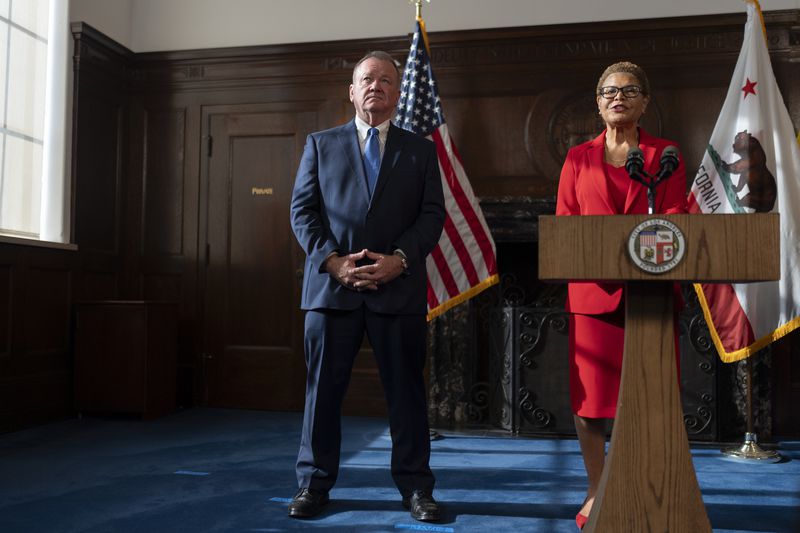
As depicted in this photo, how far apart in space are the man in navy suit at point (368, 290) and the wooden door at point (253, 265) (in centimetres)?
267

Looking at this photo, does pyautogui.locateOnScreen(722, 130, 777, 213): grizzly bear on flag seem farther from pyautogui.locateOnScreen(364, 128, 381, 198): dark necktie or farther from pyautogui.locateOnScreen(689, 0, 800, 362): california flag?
pyautogui.locateOnScreen(364, 128, 381, 198): dark necktie

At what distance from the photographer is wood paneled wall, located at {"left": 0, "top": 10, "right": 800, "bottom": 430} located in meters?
4.61

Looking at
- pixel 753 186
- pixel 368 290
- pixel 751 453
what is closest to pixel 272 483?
pixel 368 290

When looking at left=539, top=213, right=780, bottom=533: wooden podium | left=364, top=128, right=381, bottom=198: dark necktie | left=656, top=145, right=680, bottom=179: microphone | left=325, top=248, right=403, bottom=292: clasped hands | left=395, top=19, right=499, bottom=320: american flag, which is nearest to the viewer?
left=539, top=213, right=780, bottom=533: wooden podium

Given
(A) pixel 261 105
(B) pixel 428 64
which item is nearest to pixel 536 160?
(B) pixel 428 64

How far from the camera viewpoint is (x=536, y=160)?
4.93 metres

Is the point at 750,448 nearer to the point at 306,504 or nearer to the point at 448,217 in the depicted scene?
the point at 448,217

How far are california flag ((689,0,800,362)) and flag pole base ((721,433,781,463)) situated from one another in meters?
0.45

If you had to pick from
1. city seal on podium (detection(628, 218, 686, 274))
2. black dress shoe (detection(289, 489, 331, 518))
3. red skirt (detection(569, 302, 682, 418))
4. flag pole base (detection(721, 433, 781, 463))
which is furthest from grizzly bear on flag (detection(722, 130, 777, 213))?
black dress shoe (detection(289, 489, 331, 518))

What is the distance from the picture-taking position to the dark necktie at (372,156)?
258 cm

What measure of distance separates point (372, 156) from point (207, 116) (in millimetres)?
3251

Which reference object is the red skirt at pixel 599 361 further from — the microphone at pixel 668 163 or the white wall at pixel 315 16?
the white wall at pixel 315 16

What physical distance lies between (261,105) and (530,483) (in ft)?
11.3

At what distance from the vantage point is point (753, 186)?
388 cm
